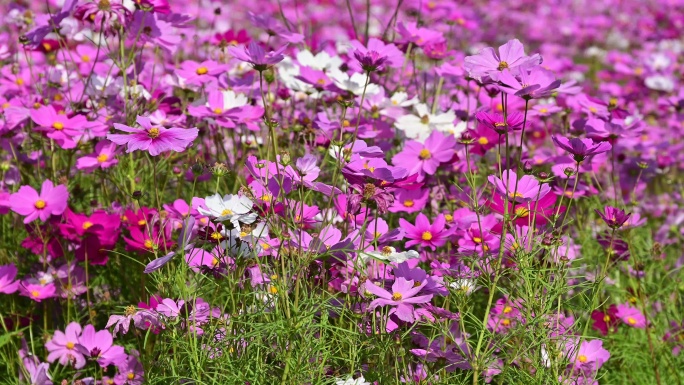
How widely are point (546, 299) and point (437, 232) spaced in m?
0.38

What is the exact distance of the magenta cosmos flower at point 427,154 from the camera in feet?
6.88

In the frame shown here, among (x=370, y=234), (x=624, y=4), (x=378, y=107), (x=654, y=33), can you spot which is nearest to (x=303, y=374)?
(x=370, y=234)

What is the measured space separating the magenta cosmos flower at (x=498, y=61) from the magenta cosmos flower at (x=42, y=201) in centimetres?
95

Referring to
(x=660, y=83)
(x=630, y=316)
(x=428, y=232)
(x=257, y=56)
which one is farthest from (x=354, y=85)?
(x=660, y=83)

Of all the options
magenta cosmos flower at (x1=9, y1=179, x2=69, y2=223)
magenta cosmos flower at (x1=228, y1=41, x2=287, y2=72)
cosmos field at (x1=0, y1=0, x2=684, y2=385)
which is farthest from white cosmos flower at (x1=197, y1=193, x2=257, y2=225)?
magenta cosmos flower at (x1=9, y1=179, x2=69, y2=223)

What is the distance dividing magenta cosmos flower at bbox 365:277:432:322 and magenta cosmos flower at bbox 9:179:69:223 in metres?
0.78

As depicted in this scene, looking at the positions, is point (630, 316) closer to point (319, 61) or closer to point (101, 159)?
point (319, 61)

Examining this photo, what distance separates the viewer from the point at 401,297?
1542 mm

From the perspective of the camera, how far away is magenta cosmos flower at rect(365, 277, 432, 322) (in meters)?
1.50

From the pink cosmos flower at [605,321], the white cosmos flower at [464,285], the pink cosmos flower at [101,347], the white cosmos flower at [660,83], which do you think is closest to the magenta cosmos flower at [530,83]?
the white cosmos flower at [464,285]

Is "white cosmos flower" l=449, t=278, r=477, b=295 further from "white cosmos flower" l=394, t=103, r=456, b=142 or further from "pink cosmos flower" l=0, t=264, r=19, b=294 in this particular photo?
"pink cosmos flower" l=0, t=264, r=19, b=294

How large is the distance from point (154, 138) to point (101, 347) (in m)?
0.54

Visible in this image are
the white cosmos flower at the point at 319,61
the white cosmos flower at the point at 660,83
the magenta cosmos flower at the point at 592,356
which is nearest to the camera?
the magenta cosmos flower at the point at 592,356

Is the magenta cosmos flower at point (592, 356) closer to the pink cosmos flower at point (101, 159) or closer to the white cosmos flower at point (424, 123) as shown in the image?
the white cosmos flower at point (424, 123)
